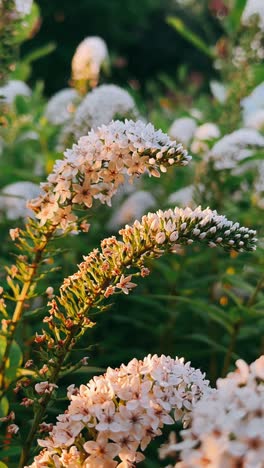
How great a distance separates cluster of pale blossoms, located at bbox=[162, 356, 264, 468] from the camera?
0.83 metres

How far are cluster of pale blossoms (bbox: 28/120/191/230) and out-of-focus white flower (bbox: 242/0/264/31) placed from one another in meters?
1.82

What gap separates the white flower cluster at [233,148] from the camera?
7.68 feet

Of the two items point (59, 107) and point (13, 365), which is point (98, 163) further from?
point (59, 107)

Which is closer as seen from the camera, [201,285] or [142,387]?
[142,387]

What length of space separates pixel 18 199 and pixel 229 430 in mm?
1791

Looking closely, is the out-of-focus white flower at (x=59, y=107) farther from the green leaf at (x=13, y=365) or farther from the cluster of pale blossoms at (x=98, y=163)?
the cluster of pale blossoms at (x=98, y=163)

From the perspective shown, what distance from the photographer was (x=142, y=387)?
111 cm

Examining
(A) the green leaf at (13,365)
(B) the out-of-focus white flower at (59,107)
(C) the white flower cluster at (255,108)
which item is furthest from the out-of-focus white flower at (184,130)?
(A) the green leaf at (13,365)

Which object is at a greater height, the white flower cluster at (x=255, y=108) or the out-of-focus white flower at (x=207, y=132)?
the white flower cluster at (x=255, y=108)

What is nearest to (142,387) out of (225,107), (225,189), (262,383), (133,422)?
(133,422)

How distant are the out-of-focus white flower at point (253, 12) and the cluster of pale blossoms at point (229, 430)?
2211 millimetres

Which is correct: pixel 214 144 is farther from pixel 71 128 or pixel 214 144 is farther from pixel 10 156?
pixel 10 156

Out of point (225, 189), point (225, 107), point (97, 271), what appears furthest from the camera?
point (225, 107)

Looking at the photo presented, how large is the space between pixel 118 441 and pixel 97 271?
0.27m
